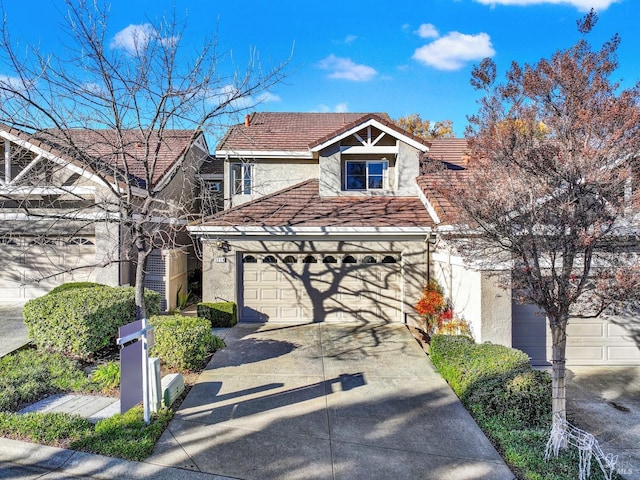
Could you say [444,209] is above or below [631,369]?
above

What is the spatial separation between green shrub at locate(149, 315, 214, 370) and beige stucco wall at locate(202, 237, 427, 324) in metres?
3.41

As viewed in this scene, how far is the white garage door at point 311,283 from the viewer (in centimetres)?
1106

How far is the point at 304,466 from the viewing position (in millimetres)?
4387

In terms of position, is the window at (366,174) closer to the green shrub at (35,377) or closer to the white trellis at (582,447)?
the white trellis at (582,447)

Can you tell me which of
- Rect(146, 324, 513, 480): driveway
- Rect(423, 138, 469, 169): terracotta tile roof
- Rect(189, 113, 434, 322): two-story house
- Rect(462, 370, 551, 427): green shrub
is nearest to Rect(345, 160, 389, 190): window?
Rect(189, 113, 434, 322): two-story house

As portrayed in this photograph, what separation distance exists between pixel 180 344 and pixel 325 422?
3292mm

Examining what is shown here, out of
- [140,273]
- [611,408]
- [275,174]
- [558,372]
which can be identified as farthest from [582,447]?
[275,174]

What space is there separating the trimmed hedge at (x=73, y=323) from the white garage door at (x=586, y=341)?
8.98 meters

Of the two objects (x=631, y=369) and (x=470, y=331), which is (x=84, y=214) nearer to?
(x=470, y=331)

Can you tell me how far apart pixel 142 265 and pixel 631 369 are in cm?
1070

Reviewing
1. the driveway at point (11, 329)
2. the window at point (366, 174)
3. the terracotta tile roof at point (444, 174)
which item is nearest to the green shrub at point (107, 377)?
the driveway at point (11, 329)

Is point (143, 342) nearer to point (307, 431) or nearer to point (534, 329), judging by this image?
point (307, 431)

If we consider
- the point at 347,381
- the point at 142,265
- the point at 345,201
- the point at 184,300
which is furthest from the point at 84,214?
the point at 347,381

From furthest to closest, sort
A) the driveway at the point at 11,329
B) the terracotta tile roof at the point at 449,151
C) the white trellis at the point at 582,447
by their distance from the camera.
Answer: the terracotta tile roof at the point at 449,151 < the driveway at the point at 11,329 < the white trellis at the point at 582,447
